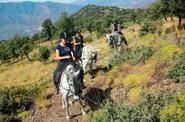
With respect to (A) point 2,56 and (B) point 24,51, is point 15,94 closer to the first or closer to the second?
(B) point 24,51

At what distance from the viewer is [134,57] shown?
699 inches

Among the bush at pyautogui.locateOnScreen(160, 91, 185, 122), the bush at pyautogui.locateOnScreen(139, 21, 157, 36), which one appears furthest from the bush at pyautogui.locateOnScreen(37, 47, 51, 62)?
the bush at pyautogui.locateOnScreen(160, 91, 185, 122)

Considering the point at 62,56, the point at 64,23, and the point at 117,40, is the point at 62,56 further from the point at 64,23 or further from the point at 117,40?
the point at 64,23

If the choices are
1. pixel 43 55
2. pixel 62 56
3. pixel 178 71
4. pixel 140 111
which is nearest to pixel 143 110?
pixel 140 111

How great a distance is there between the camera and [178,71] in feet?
42.5

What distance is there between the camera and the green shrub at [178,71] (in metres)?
12.7

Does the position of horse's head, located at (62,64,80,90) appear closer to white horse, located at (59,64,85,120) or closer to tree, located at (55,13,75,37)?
white horse, located at (59,64,85,120)

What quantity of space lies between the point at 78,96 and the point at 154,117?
13.0 feet

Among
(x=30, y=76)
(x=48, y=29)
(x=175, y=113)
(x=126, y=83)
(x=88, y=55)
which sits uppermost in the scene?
(x=175, y=113)

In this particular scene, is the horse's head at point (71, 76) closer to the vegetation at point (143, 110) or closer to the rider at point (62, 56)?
the rider at point (62, 56)

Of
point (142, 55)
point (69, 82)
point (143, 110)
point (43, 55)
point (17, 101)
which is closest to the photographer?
point (143, 110)

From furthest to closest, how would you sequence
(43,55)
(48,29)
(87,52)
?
(48,29), (43,55), (87,52)

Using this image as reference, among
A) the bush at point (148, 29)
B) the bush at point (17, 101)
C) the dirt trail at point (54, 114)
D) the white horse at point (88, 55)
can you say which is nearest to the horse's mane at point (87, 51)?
the white horse at point (88, 55)

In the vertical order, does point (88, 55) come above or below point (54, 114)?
above
